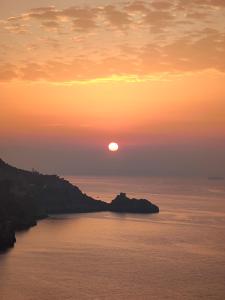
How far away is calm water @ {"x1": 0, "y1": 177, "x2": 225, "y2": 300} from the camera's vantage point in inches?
2992

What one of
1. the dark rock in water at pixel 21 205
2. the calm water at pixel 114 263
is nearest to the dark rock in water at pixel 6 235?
the dark rock in water at pixel 21 205

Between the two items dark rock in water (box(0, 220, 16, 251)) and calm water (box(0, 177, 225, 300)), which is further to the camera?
dark rock in water (box(0, 220, 16, 251))

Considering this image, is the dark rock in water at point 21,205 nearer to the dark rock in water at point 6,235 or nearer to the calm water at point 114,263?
the dark rock in water at point 6,235

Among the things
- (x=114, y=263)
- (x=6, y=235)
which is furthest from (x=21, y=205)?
(x=114, y=263)

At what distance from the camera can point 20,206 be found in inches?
5886

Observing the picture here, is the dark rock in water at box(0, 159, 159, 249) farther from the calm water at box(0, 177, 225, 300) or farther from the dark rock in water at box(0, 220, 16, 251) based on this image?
the calm water at box(0, 177, 225, 300)

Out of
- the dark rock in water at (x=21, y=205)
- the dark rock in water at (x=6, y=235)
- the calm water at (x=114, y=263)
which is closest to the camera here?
the calm water at (x=114, y=263)

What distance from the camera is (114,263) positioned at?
9581cm

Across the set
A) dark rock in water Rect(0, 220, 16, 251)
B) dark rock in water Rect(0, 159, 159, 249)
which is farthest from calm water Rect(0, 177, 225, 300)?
dark rock in water Rect(0, 159, 159, 249)

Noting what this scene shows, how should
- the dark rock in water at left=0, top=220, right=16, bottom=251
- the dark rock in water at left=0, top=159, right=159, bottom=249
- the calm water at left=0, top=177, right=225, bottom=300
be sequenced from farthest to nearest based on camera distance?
the dark rock in water at left=0, top=159, right=159, bottom=249, the dark rock in water at left=0, top=220, right=16, bottom=251, the calm water at left=0, top=177, right=225, bottom=300

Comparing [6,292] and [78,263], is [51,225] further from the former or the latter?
[6,292]

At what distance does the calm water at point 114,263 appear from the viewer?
76000 millimetres

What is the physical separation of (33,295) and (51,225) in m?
79.1

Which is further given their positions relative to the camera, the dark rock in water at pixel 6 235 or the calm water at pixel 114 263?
the dark rock in water at pixel 6 235
